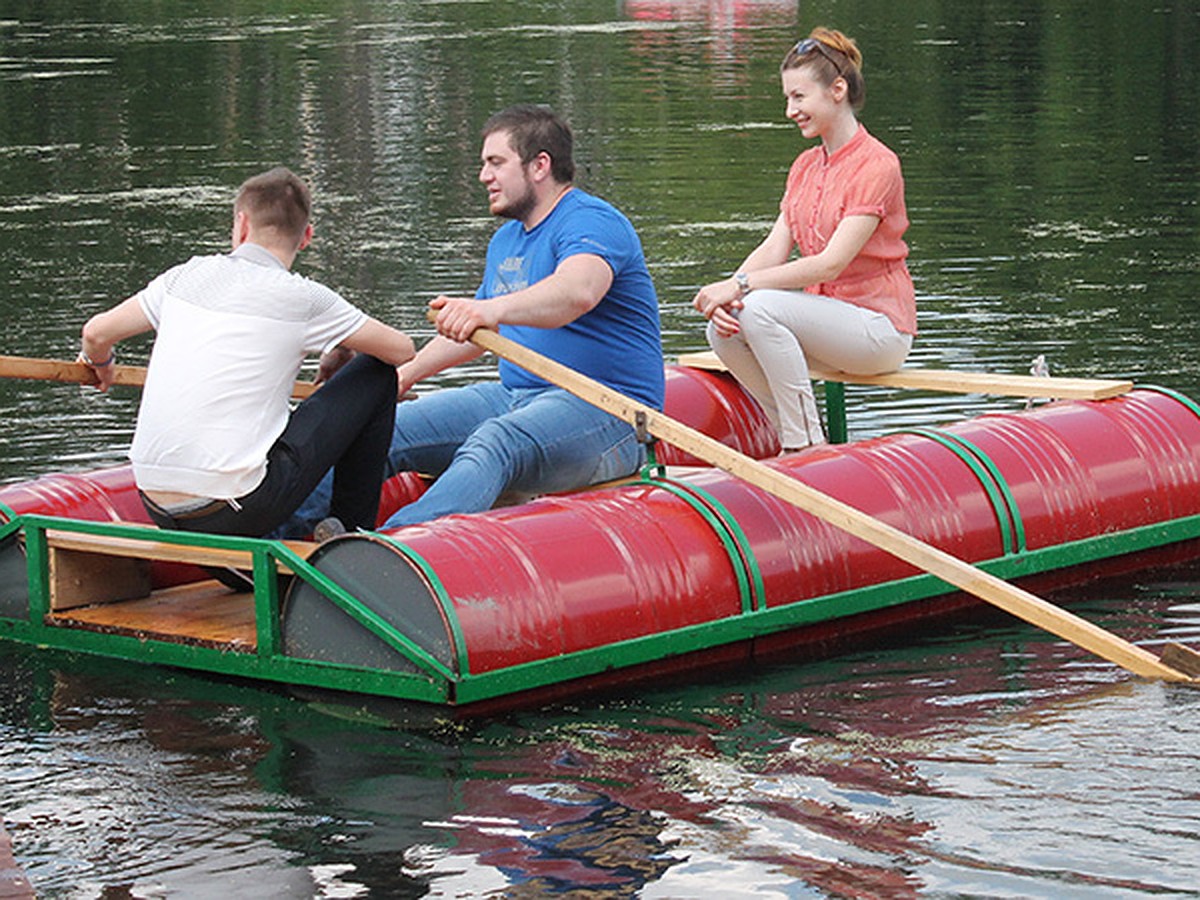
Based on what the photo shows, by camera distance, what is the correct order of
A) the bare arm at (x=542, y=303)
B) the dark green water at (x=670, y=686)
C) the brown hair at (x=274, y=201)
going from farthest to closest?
the bare arm at (x=542, y=303) < the brown hair at (x=274, y=201) < the dark green water at (x=670, y=686)

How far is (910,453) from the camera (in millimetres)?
9125

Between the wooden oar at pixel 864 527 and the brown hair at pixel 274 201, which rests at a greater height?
the brown hair at pixel 274 201

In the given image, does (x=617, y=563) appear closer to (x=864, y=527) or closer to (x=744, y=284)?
(x=864, y=527)

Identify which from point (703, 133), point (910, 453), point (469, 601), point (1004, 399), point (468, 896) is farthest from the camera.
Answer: point (703, 133)

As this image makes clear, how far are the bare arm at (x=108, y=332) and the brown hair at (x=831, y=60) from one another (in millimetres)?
2813

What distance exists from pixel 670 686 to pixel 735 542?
56 cm

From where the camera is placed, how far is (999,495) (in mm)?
A: 9109

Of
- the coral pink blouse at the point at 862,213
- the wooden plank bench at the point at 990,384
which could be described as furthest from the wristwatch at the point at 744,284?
the wooden plank bench at the point at 990,384

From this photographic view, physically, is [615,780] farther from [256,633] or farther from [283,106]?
[283,106]

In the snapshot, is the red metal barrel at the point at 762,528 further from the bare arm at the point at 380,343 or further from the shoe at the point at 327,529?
the bare arm at the point at 380,343

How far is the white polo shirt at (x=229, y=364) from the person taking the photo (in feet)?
26.4

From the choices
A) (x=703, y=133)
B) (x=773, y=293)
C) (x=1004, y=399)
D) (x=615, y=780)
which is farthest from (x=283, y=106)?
(x=615, y=780)

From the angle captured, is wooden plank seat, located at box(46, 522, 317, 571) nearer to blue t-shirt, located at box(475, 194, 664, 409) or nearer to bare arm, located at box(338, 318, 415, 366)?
bare arm, located at box(338, 318, 415, 366)

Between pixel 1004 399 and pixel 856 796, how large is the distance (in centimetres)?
651
